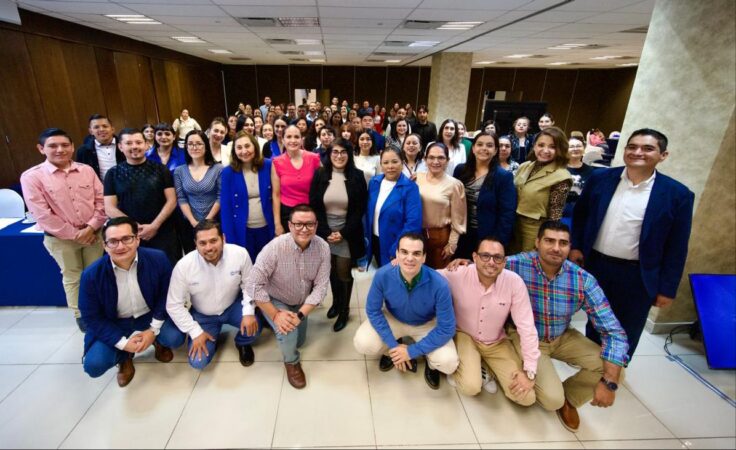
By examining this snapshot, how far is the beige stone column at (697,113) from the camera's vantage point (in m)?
2.49

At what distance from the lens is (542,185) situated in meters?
2.66

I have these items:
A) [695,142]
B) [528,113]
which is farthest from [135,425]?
[528,113]

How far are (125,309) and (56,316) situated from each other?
52.3 inches

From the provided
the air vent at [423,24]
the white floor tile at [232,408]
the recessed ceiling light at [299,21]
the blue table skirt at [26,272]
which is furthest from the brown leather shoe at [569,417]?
the recessed ceiling light at [299,21]

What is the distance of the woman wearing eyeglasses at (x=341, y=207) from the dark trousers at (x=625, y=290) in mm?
1817

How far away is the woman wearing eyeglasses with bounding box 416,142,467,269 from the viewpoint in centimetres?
278

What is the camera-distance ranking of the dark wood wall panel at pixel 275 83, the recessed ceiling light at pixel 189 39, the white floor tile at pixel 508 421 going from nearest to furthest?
the white floor tile at pixel 508 421 < the recessed ceiling light at pixel 189 39 < the dark wood wall panel at pixel 275 83

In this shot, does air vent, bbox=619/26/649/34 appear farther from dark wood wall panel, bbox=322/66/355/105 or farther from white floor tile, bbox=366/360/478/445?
dark wood wall panel, bbox=322/66/355/105

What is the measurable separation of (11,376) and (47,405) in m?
0.52

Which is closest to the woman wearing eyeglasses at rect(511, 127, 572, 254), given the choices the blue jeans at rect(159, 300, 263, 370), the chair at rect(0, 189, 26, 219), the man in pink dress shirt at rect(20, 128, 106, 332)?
the blue jeans at rect(159, 300, 263, 370)

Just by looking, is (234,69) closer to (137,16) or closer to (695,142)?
(137,16)

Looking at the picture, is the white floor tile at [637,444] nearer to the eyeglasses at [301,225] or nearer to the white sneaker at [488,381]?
the white sneaker at [488,381]

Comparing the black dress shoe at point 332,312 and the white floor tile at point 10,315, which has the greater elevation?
the black dress shoe at point 332,312

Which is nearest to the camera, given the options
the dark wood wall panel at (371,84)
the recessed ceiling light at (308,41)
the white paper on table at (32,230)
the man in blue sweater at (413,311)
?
the man in blue sweater at (413,311)
